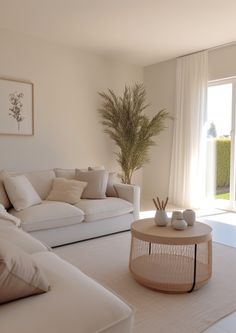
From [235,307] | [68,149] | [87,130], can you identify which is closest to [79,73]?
[87,130]

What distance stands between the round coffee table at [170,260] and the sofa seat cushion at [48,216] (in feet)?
2.83

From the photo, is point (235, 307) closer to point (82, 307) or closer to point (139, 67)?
point (82, 307)

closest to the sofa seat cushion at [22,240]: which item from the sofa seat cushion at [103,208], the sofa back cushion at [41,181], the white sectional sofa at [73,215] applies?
the white sectional sofa at [73,215]

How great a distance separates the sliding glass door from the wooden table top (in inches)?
103

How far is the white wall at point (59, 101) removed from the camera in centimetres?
424

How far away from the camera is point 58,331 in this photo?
1.02 metres

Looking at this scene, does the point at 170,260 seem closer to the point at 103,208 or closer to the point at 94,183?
the point at 103,208

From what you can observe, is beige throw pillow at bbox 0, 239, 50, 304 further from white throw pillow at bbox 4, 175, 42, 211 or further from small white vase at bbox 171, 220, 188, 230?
white throw pillow at bbox 4, 175, 42, 211

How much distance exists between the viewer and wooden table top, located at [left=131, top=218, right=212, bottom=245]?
85.0 inches

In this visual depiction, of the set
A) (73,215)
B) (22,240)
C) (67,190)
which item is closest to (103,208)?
(73,215)

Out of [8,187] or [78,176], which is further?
[78,176]

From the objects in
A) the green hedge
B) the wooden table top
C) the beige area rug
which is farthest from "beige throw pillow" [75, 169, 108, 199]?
the green hedge

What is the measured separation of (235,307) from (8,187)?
8.02ft

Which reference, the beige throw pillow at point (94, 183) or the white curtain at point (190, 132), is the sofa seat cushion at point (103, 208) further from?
the white curtain at point (190, 132)
